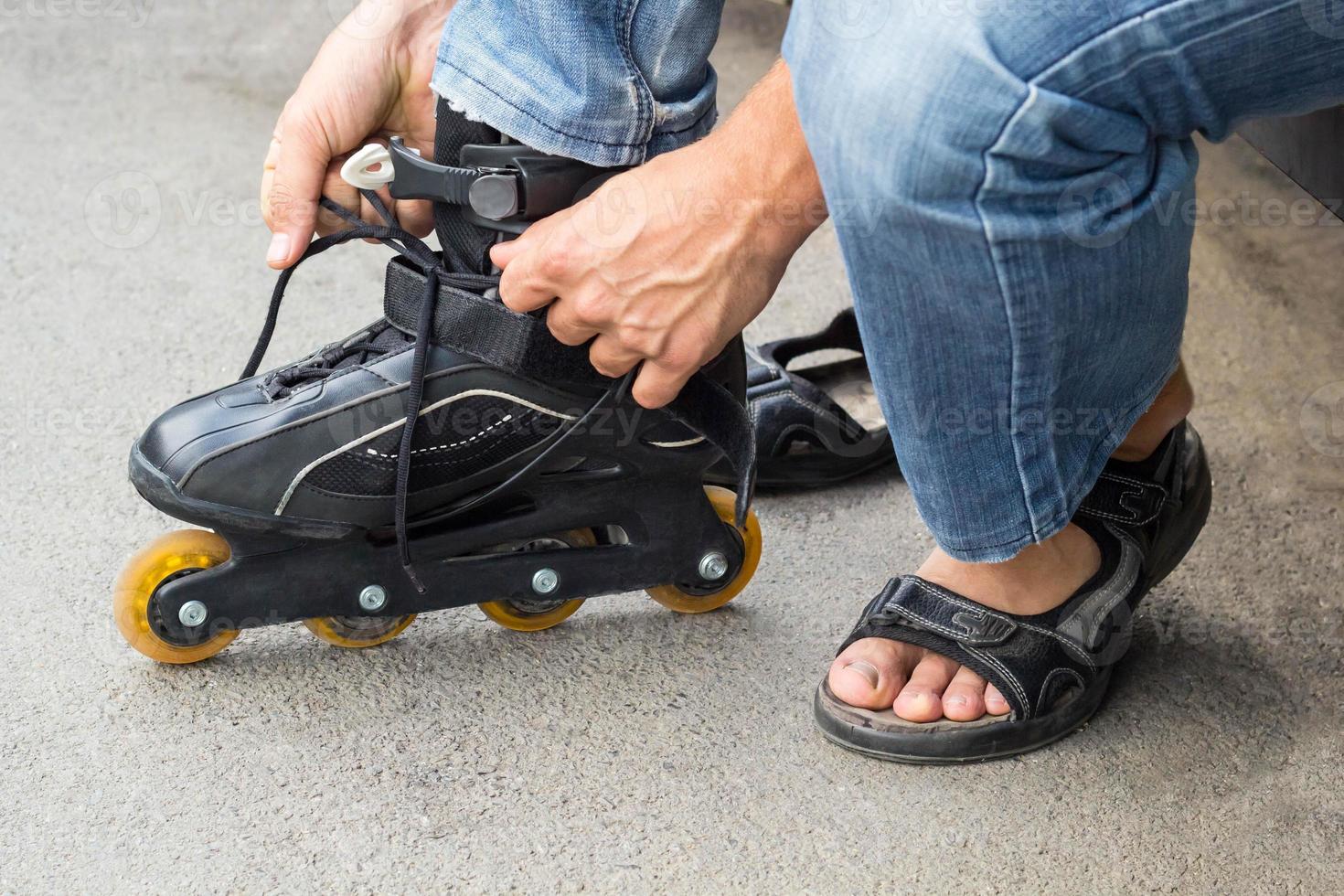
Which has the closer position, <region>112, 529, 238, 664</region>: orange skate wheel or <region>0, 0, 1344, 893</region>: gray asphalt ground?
<region>0, 0, 1344, 893</region>: gray asphalt ground

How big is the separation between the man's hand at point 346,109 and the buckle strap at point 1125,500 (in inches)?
24.0

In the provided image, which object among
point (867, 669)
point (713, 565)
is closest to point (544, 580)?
point (713, 565)

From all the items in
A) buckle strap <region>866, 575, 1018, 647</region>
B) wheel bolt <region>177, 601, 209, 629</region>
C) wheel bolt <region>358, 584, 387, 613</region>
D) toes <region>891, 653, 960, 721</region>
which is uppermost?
wheel bolt <region>177, 601, 209, 629</region>

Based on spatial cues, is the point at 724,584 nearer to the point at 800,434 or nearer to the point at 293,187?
the point at 800,434

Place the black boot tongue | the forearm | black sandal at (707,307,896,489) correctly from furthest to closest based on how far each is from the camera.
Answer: black sandal at (707,307,896,489) < the black boot tongue < the forearm

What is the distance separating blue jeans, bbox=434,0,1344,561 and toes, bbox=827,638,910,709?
5.1 inches

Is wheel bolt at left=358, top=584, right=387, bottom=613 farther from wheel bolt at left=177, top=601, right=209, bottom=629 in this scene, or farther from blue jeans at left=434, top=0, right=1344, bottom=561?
blue jeans at left=434, top=0, right=1344, bottom=561

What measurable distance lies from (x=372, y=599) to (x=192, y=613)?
0.14 metres

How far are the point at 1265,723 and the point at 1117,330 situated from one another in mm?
388

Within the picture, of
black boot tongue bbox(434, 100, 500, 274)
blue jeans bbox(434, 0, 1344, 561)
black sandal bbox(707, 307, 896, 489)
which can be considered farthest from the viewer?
black sandal bbox(707, 307, 896, 489)

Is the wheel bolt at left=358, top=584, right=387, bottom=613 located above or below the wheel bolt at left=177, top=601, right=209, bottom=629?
below

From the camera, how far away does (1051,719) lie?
941 millimetres

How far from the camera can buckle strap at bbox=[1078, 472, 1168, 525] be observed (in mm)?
1010

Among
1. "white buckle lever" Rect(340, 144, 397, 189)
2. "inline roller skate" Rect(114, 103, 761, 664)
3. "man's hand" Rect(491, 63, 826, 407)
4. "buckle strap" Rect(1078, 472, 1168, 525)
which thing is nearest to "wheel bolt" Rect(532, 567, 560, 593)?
"inline roller skate" Rect(114, 103, 761, 664)
